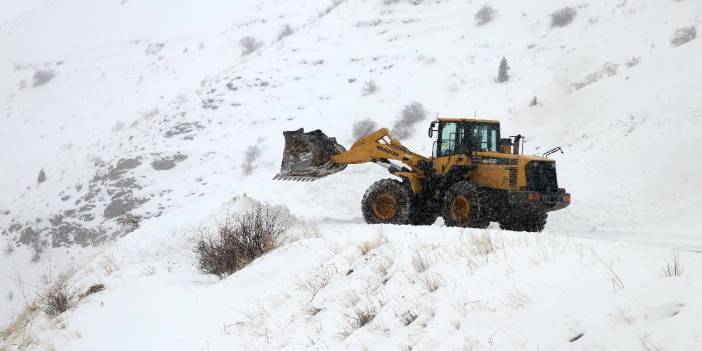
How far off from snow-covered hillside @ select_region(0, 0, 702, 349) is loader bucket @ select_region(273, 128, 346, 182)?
169cm

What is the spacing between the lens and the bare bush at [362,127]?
29.4m

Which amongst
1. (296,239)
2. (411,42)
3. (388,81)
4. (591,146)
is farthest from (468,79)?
(296,239)

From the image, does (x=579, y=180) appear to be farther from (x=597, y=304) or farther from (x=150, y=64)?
(x=150, y=64)

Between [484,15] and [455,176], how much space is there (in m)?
29.1

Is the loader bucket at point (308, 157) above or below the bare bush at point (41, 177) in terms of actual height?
above

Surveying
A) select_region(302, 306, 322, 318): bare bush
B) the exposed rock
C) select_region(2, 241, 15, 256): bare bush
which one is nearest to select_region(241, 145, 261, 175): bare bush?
the exposed rock

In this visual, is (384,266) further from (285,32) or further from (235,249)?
(285,32)

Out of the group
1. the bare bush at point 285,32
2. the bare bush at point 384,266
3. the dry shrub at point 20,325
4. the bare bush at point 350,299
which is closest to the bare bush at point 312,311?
the bare bush at point 350,299

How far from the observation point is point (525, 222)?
36.6 ft

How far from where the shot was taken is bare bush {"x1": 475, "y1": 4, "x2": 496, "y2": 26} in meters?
37.0

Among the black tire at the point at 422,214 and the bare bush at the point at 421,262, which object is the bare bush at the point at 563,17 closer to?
the black tire at the point at 422,214

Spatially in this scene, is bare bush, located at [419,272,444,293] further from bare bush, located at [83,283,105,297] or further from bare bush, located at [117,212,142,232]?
bare bush, located at [117,212,142,232]

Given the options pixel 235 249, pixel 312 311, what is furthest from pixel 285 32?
pixel 312 311

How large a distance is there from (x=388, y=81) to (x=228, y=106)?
429 inches
